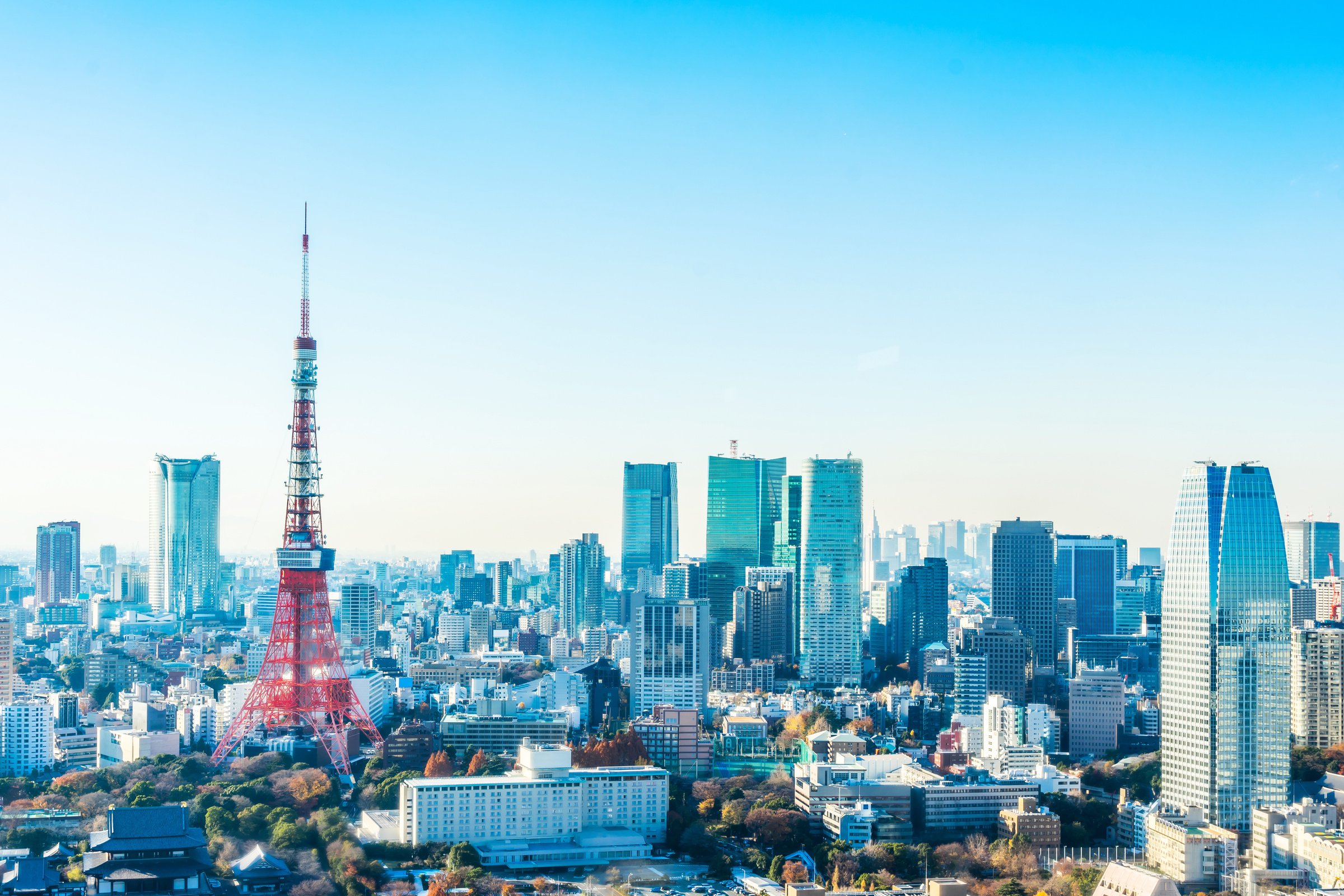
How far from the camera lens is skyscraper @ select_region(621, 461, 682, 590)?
31.5 m

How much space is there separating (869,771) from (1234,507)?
378cm

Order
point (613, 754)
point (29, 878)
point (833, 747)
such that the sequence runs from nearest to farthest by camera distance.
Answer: point (29, 878)
point (613, 754)
point (833, 747)

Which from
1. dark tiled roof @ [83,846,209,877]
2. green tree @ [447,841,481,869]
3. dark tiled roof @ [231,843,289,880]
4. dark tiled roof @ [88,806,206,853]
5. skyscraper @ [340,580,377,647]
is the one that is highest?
skyscraper @ [340,580,377,647]

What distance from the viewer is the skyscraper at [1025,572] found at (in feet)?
81.6

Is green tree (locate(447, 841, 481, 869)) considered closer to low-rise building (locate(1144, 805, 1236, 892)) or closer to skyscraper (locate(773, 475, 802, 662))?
low-rise building (locate(1144, 805, 1236, 892))

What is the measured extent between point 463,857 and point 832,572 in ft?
47.0

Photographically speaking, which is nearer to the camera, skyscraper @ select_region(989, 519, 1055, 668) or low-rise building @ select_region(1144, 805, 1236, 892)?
low-rise building @ select_region(1144, 805, 1236, 892)

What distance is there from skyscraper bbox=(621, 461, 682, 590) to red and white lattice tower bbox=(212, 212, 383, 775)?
669 inches

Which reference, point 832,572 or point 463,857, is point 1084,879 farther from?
point 832,572

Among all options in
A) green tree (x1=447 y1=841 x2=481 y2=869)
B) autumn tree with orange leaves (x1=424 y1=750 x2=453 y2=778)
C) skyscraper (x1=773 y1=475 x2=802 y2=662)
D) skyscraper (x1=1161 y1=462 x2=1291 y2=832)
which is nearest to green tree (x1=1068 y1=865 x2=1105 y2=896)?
skyscraper (x1=1161 y1=462 x2=1291 y2=832)

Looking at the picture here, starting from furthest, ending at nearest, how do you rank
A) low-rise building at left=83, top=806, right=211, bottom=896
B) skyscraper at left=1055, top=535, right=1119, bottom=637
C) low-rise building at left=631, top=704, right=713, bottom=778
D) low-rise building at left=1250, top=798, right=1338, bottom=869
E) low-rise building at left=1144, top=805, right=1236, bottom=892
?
skyscraper at left=1055, top=535, right=1119, bottom=637 → low-rise building at left=631, top=704, right=713, bottom=778 → low-rise building at left=1250, top=798, right=1338, bottom=869 → low-rise building at left=1144, top=805, right=1236, bottom=892 → low-rise building at left=83, top=806, right=211, bottom=896

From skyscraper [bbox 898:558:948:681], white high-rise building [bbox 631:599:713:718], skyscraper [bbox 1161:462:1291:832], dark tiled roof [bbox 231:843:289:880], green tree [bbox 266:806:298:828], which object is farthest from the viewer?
skyscraper [bbox 898:558:948:681]

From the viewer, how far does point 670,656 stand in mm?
18375

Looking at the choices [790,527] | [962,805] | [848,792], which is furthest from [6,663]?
[790,527]
